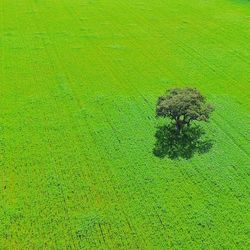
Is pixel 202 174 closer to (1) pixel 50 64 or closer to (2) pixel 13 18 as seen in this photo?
(1) pixel 50 64

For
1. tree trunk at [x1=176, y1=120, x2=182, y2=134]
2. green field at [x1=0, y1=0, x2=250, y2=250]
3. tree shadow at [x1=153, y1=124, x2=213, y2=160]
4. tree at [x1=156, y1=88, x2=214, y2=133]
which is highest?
tree at [x1=156, y1=88, x2=214, y2=133]

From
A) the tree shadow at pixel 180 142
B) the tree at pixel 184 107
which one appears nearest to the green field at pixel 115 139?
the tree shadow at pixel 180 142

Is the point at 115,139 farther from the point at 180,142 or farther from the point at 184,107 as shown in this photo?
the point at 184,107

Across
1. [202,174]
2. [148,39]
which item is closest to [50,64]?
[148,39]

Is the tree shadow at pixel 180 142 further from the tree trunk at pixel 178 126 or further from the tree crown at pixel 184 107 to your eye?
the tree crown at pixel 184 107

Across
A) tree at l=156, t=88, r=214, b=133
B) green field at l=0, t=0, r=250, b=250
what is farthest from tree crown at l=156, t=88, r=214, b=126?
green field at l=0, t=0, r=250, b=250

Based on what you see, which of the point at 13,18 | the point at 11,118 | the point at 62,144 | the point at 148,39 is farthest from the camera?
the point at 13,18

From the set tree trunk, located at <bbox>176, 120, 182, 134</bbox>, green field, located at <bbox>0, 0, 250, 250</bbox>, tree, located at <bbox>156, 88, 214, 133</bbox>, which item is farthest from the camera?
tree trunk, located at <bbox>176, 120, 182, 134</bbox>

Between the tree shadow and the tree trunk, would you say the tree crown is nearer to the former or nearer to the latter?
the tree trunk
